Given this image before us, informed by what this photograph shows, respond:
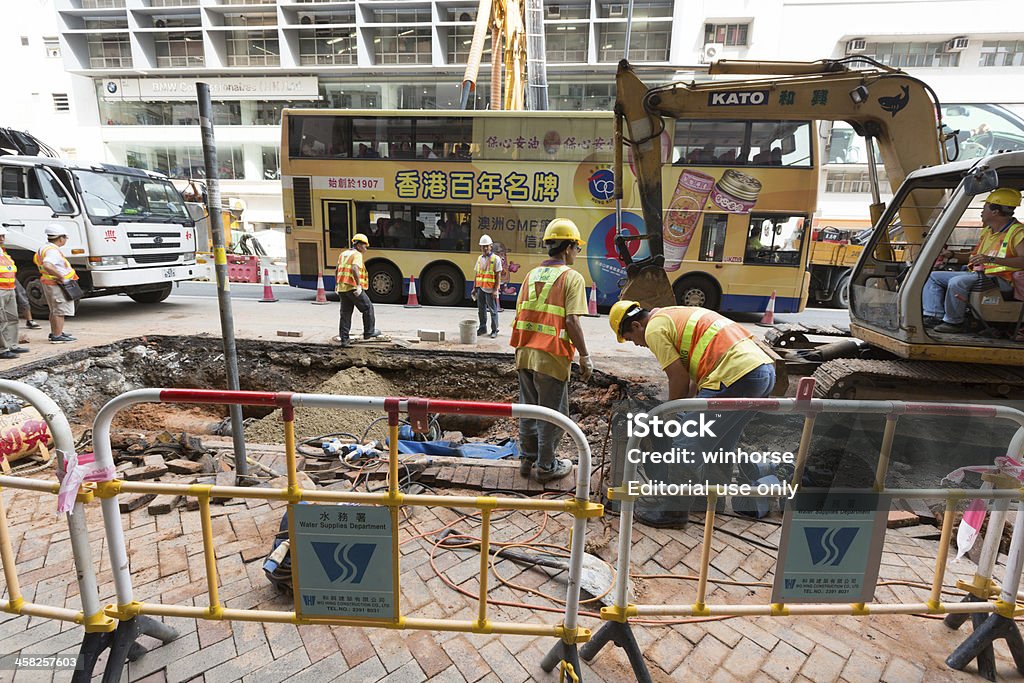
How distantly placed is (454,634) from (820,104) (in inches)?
225

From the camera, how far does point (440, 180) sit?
36.3 feet

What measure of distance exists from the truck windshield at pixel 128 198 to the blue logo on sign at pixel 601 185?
28.6ft

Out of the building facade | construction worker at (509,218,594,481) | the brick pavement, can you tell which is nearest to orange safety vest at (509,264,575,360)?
construction worker at (509,218,594,481)

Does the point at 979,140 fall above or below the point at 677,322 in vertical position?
above

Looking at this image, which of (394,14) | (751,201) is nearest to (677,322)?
(751,201)

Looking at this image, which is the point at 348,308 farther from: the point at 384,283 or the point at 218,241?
the point at 384,283

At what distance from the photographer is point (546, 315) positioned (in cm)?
372

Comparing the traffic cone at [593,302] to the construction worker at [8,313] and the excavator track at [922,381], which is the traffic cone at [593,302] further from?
the construction worker at [8,313]

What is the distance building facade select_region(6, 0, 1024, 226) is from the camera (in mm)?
25125

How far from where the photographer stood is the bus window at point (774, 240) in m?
9.96

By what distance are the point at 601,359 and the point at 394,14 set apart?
1178 inches

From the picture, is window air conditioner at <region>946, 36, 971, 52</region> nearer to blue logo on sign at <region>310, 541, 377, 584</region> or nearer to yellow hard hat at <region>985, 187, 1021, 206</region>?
yellow hard hat at <region>985, 187, 1021, 206</region>

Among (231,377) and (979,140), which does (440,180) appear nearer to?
(231,377)

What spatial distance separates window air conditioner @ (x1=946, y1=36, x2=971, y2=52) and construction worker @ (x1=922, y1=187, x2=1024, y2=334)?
2865 cm
